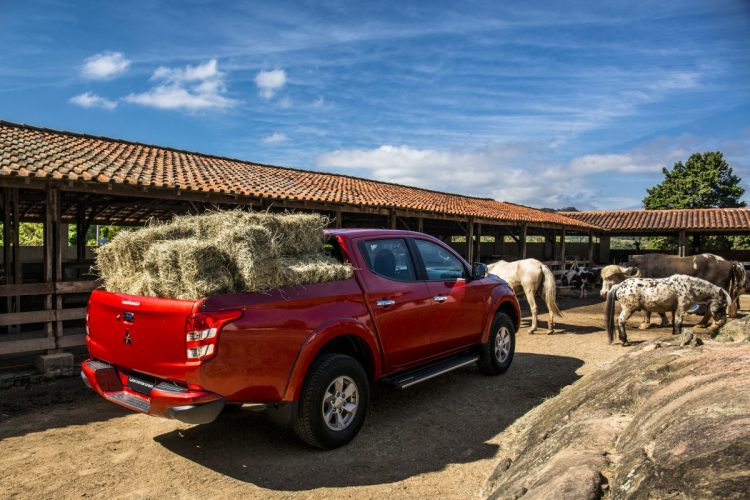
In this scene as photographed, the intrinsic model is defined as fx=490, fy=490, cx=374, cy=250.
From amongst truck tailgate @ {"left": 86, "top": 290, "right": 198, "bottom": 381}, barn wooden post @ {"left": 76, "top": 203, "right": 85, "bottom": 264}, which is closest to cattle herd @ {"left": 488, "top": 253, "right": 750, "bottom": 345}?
truck tailgate @ {"left": 86, "top": 290, "right": 198, "bottom": 381}

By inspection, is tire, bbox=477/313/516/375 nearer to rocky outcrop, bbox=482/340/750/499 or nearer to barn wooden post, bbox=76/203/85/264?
rocky outcrop, bbox=482/340/750/499

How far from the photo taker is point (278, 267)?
3.96 meters

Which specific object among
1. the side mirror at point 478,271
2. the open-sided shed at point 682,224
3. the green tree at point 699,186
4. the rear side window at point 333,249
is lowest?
the side mirror at point 478,271

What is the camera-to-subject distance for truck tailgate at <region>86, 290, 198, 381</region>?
3463mm

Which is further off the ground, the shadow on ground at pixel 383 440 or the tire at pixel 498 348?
the tire at pixel 498 348

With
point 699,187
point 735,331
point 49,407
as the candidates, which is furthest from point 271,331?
point 699,187

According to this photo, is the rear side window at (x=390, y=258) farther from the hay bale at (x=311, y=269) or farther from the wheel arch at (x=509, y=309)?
the wheel arch at (x=509, y=309)

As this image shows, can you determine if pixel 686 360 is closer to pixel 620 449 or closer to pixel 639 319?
pixel 620 449

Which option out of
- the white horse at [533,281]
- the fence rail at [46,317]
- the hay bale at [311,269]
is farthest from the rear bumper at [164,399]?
the white horse at [533,281]

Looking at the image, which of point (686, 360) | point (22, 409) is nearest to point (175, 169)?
point (22, 409)

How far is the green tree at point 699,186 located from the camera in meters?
39.1

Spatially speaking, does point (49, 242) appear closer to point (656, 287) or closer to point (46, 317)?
point (46, 317)

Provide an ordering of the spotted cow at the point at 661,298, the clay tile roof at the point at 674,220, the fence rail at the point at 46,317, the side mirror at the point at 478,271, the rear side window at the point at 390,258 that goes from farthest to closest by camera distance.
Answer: the clay tile roof at the point at 674,220 < the spotted cow at the point at 661,298 < the fence rail at the point at 46,317 < the side mirror at the point at 478,271 < the rear side window at the point at 390,258

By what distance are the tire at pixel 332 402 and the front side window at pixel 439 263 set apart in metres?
1.65
